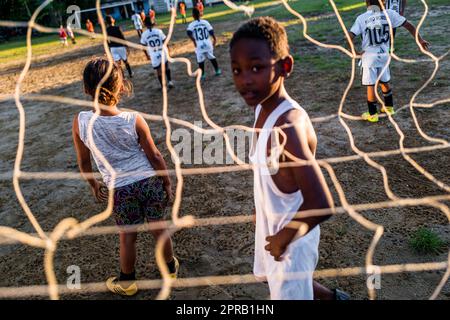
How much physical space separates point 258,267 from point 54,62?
11373mm

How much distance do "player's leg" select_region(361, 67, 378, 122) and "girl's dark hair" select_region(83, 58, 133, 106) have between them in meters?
2.93

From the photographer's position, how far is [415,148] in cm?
316

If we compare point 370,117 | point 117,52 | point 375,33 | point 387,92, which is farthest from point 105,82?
point 117,52

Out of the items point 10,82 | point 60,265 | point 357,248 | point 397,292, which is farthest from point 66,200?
point 10,82

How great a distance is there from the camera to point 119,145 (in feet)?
5.96

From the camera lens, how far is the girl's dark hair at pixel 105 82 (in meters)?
1.67

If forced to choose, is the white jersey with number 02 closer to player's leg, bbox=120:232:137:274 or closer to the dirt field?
the dirt field

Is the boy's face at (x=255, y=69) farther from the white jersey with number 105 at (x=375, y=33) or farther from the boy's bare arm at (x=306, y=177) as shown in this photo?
the white jersey with number 105 at (x=375, y=33)

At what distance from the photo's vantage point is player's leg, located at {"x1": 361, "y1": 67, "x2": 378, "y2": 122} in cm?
372

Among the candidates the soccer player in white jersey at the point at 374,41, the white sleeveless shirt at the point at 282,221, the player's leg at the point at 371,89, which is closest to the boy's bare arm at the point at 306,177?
the white sleeveless shirt at the point at 282,221

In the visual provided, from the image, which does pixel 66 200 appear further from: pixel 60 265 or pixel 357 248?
pixel 357 248

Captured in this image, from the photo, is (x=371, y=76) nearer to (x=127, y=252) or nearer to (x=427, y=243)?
(x=427, y=243)

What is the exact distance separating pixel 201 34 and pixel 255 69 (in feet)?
17.4

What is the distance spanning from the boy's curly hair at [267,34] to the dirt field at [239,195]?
138 cm
